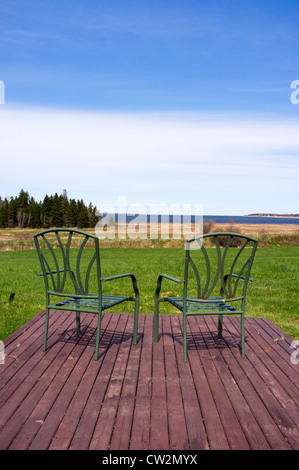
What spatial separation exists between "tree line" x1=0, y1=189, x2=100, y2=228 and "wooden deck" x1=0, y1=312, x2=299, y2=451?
6757cm

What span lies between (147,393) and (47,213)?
71.9 meters

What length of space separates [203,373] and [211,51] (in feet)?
33.3

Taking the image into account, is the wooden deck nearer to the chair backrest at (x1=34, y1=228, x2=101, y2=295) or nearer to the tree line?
the chair backrest at (x1=34, y1=228, x2=101, y2=295)

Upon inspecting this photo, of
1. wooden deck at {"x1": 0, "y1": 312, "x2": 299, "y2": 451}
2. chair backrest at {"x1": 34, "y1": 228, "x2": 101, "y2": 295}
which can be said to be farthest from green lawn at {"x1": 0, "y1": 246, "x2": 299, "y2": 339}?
wooden deck at {"x1": 0, "y1": 312, "x2": 299, "y2": 451}

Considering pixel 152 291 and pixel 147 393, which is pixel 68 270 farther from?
pixel 152 291

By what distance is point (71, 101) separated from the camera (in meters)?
13.0

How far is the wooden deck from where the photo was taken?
2002 millimetres

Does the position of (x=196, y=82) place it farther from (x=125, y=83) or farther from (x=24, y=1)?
(x=24, y=1)

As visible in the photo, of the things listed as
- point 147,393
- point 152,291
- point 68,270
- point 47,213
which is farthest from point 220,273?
point 47,213

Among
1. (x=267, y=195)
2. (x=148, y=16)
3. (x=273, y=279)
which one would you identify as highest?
(x=148, y=16)

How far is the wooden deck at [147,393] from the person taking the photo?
2.00 meters

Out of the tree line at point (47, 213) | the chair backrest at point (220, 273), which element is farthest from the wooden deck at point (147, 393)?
the tree line at point (47, 213)

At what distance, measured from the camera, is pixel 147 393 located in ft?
8.34

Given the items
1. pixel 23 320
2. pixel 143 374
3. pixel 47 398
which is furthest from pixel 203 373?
pixel 23 320
